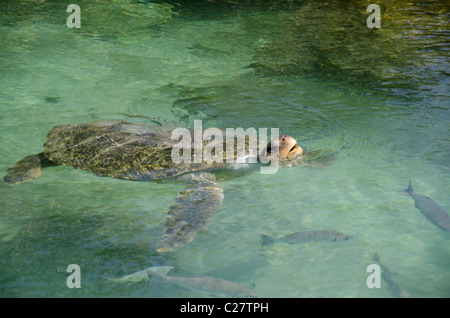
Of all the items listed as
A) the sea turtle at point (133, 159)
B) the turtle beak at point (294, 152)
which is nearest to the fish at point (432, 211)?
the turtle beak at point (294, 152)

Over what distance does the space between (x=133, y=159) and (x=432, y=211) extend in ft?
9.40

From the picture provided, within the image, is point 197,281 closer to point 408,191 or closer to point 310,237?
point 310,237

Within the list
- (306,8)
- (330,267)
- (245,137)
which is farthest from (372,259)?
(306,8)

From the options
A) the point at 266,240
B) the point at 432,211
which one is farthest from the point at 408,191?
the point at 266,240

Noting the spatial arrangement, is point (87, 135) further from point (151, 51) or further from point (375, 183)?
point (151, 51)

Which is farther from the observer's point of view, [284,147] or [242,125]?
[242,125]

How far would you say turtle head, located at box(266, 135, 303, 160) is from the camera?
4.54 m

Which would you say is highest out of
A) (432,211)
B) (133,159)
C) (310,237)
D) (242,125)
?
(242,125)

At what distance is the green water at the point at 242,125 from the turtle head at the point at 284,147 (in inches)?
9.0

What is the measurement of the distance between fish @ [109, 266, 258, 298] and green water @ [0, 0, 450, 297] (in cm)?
6

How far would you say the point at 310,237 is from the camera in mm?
3395

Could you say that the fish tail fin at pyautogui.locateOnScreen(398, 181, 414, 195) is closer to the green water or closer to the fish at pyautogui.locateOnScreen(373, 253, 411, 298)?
the green water

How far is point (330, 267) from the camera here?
10.4ft
